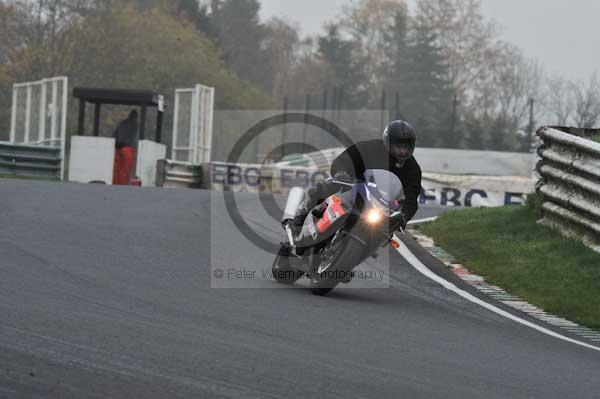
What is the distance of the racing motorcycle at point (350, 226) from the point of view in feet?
27.7

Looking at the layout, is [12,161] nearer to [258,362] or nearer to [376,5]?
[258,362]

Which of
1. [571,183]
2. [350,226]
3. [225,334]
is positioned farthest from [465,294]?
[225,334]

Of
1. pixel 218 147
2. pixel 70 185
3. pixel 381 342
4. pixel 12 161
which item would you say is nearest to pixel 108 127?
pixel 218 147

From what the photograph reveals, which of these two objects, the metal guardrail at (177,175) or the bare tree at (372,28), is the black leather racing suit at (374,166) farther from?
the bare tree at (372,28)

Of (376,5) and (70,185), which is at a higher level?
(376,5)

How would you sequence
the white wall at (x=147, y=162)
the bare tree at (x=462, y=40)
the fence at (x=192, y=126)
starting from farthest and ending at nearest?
the bare tree at (x=462, y=40) → the fence at (x=192, y=126) → the white wall at (x=147, y=162)

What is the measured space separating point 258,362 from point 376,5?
93.9m

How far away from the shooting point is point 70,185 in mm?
17406

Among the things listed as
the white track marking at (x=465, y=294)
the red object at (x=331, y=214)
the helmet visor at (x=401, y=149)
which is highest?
the helmet visor at (x=401, y=149)

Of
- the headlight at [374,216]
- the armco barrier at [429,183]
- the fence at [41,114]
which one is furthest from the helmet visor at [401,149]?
the fence at [41,114]

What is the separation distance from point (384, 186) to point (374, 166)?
44 cm

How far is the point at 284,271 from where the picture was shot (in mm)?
9367

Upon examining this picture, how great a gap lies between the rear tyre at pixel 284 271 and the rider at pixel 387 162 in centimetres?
49
